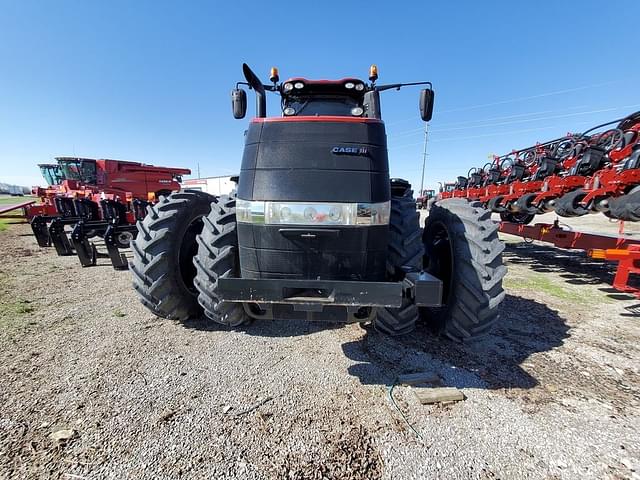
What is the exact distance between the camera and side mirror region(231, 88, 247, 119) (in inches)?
121

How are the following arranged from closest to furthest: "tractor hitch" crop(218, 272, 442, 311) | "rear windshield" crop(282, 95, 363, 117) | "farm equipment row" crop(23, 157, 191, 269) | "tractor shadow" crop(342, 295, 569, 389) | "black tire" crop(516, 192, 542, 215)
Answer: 1. "tractor hitch" crop(218, 272, 442, 311)
2. "tractor shadow" crop(342, 295, 569, 389)
3. "rear windshield" crop(282, 95, 363, 117)
4. "farm equipment row" crop(23, 157, 191, 269)
5. "black tire" crop(516, 192, 542, 215)

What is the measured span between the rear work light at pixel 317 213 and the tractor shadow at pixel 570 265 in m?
4.80

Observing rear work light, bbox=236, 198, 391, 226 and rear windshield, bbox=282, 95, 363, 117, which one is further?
rear windshield, bbox=282, 95, 363, 117

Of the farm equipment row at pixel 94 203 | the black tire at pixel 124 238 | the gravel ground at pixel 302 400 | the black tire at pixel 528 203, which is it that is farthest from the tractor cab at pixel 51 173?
the black tire at pixel 528 203

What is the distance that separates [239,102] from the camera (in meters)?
3.09

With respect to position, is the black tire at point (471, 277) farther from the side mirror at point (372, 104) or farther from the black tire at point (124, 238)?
the black tire at point (124, 238)

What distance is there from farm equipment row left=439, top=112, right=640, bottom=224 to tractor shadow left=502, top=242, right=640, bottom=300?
1.17 m

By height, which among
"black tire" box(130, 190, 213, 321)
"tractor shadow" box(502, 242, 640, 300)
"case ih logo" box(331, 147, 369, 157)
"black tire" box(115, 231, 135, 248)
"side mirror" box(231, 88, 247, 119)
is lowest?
"tractor shadow" box(502, 242, 640, 300)

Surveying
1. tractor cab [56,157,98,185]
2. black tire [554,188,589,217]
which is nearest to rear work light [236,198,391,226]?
black tire [554,188,589,217]

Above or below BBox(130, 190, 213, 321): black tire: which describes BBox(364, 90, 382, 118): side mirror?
→ above

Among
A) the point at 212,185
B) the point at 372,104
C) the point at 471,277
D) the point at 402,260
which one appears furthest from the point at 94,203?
the point at 212,185

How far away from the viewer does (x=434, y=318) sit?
10.2 ft

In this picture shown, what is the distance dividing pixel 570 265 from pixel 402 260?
634 cm

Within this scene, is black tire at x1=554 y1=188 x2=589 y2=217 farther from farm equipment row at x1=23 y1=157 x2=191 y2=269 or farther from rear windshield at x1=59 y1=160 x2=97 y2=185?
rear windshield at x1=59 y1=160 x2=97 y2=185
